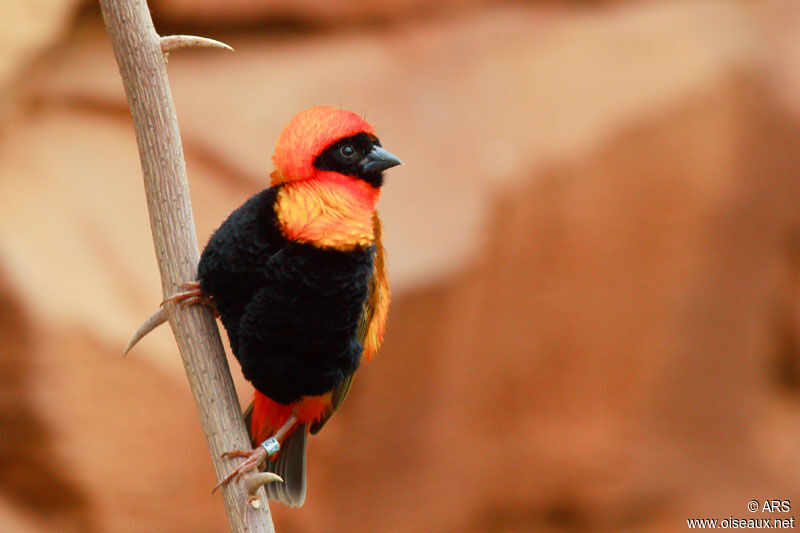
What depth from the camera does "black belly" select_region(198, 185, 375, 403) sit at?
141cm

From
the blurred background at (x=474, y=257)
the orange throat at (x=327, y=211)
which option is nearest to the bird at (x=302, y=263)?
the orange throat at (x=327, y=211)

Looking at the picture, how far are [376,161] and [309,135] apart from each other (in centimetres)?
13

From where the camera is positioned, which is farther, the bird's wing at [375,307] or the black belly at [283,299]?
the bird's wing at [375,307]

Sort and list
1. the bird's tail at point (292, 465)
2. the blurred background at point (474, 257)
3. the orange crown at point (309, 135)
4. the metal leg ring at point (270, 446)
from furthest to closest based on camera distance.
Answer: the blurred background at point (474, 257) → the bird's tail at point (292, 465) → the metal leg ring at point (270, 446) → the orange crown at point (309, 135)

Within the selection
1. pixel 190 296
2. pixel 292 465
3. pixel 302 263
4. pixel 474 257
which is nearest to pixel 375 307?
pixel 302 263

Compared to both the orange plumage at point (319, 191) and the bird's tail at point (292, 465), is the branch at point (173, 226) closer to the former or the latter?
the orange plumage at point (319, 191)

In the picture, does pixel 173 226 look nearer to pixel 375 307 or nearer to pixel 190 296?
pixel 190 296

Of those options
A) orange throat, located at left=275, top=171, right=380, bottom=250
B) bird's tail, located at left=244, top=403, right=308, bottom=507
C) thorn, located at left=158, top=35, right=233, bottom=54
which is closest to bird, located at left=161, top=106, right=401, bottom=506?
orange throat, located at left=275, top=171, right=380, bottom=250

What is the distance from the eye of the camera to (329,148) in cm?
143

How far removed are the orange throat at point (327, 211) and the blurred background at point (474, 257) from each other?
235 cm

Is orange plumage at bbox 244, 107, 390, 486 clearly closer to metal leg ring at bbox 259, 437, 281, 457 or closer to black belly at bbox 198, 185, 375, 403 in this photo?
black belly at bbox 198, 185, 375, 403

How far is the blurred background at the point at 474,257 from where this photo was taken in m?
3.68

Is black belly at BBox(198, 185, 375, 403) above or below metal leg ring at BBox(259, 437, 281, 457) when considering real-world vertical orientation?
above

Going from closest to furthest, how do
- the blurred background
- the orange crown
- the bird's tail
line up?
the orange crown < the bird's tail < the blurred background
